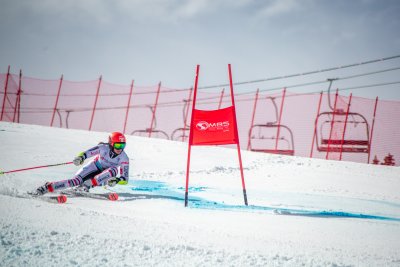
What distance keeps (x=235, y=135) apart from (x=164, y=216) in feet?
6.53

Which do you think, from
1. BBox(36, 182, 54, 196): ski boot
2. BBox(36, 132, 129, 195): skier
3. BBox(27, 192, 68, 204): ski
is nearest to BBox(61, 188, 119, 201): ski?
BBox(36, 132, 129, 195): skier

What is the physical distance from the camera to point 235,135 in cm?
541

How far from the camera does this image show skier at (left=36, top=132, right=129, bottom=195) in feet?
18.4

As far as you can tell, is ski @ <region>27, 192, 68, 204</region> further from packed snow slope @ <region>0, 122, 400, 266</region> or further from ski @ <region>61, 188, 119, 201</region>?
ski @ <region>61, 188, 119, 201</region>

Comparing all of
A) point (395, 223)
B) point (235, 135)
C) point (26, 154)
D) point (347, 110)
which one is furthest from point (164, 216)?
point (347, 110)

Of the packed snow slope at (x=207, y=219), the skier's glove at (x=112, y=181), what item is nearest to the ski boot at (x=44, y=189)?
the packed snow slope at (x=207, y=219)

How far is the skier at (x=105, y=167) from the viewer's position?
5609 millimetres

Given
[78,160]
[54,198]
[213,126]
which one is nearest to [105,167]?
[78,160]

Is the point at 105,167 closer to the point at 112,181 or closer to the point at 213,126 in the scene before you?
the point at 112,181

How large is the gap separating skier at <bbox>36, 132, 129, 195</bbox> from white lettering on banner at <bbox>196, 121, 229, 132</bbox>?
1608mm

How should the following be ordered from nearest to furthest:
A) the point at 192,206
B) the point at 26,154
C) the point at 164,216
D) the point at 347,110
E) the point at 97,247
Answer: the point at 97,247
the point at 164,216
the point at 192,206
the point at 26,154
the point at 347,110

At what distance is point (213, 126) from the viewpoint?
549 centimetres

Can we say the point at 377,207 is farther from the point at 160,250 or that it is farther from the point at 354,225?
the point at 160,250

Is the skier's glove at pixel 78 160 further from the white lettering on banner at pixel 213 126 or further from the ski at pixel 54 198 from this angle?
the white lettering on banner at pixel 213 126
